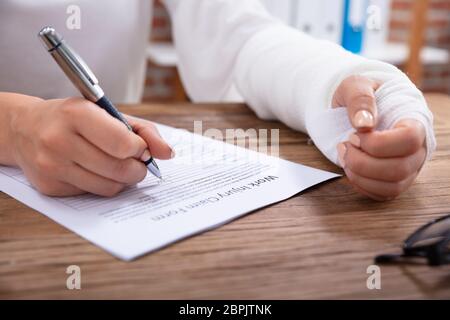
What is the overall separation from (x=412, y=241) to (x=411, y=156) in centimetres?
11

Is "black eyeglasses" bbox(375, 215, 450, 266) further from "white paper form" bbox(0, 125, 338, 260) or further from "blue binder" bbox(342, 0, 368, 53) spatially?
"blue binder" bbox(342, 0, 368, 53)

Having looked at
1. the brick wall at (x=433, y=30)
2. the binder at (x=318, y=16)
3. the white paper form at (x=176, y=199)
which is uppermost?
the brick wall at (x=433, y=30)

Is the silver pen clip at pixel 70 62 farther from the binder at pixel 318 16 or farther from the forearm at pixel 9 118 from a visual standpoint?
the binder at pixel 318 16

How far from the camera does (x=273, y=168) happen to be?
56cm

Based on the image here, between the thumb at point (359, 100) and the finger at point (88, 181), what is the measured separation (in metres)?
0.22

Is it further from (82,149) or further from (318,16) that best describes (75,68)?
(318,16)

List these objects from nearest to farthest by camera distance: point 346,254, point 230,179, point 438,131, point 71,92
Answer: point 346,254
point 230,179
point 438,131
point 71,92

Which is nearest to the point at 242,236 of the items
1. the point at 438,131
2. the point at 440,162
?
the point at 440,162

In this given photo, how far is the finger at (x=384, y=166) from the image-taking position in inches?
18.3

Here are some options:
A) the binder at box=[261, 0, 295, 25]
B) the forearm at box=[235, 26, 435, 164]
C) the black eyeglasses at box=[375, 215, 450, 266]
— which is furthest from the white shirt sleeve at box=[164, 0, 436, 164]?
the binder at box=[261, 0, 295, 25]

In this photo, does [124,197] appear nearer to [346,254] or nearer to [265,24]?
[346,254]

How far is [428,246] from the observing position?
372 mm

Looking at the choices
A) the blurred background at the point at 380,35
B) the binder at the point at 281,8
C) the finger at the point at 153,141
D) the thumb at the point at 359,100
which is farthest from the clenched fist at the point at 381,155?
the binder at the point at 281,8

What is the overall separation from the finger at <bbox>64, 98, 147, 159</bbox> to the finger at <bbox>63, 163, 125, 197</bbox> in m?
0.03
